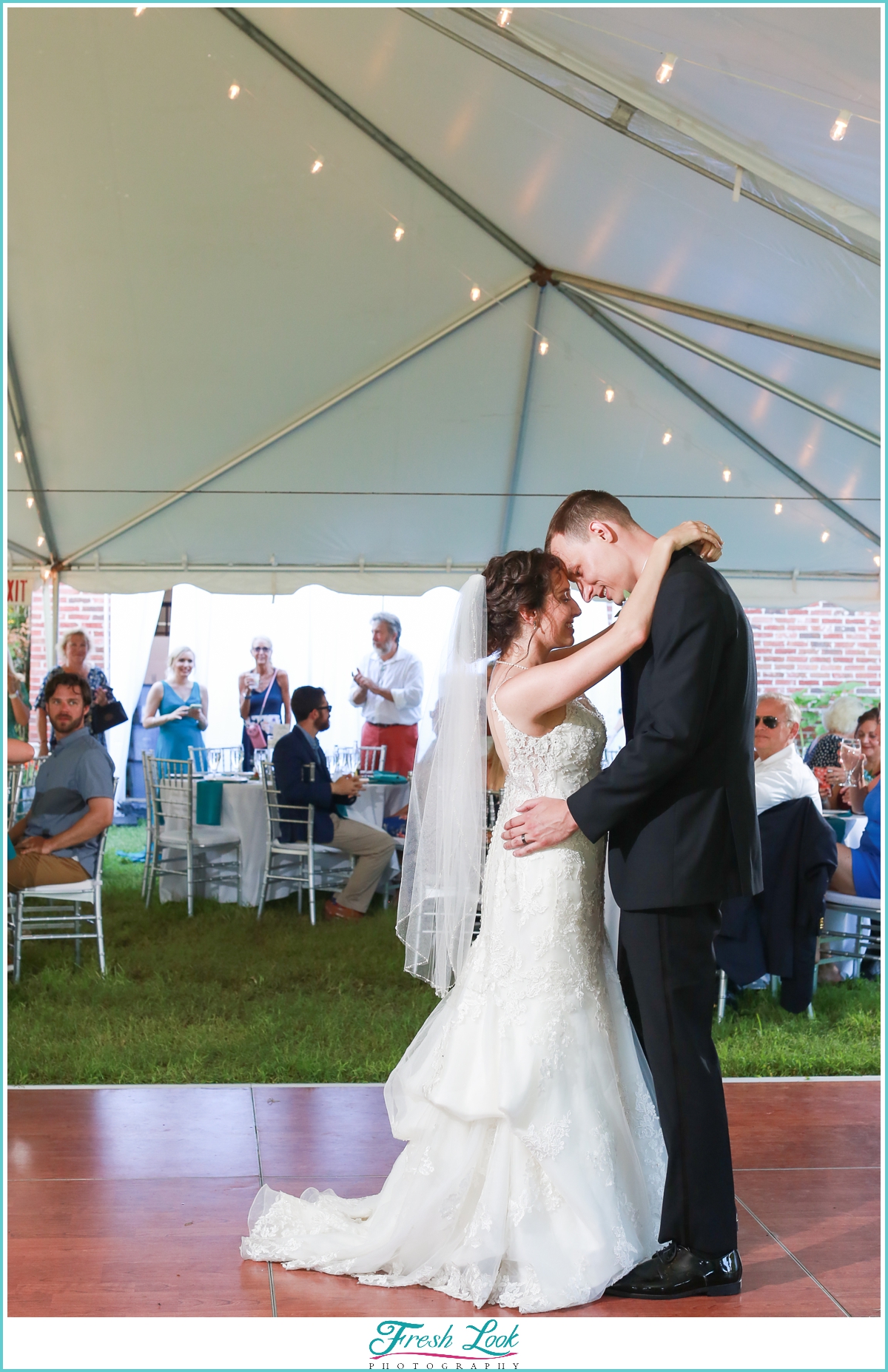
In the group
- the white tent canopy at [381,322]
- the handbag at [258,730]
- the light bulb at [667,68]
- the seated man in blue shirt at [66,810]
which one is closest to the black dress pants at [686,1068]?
the light bulb at [667,68]

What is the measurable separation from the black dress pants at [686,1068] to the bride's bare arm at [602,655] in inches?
17.5

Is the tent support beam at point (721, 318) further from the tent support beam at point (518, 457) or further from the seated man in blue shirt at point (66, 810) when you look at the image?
the seated man in blue shirt at point (66, 810)

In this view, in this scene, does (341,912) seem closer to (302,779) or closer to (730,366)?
(302,779)

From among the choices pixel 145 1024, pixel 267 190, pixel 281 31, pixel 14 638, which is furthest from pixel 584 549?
pixel 14 638

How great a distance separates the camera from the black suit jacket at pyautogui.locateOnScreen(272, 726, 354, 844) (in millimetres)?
5965

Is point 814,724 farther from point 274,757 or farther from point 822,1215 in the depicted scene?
point 822,1215

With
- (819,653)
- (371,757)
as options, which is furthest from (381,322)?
(819,653)

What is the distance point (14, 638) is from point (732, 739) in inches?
219

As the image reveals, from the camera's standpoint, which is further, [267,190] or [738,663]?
[267,190]

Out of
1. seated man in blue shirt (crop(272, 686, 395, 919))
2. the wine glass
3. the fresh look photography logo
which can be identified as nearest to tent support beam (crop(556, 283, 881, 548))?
the wine glass

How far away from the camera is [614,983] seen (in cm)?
242

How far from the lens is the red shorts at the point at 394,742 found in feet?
24.7

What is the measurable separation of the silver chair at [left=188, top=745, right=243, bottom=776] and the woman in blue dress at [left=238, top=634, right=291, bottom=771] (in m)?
0.07

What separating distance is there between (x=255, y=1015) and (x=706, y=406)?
14.2 ft
